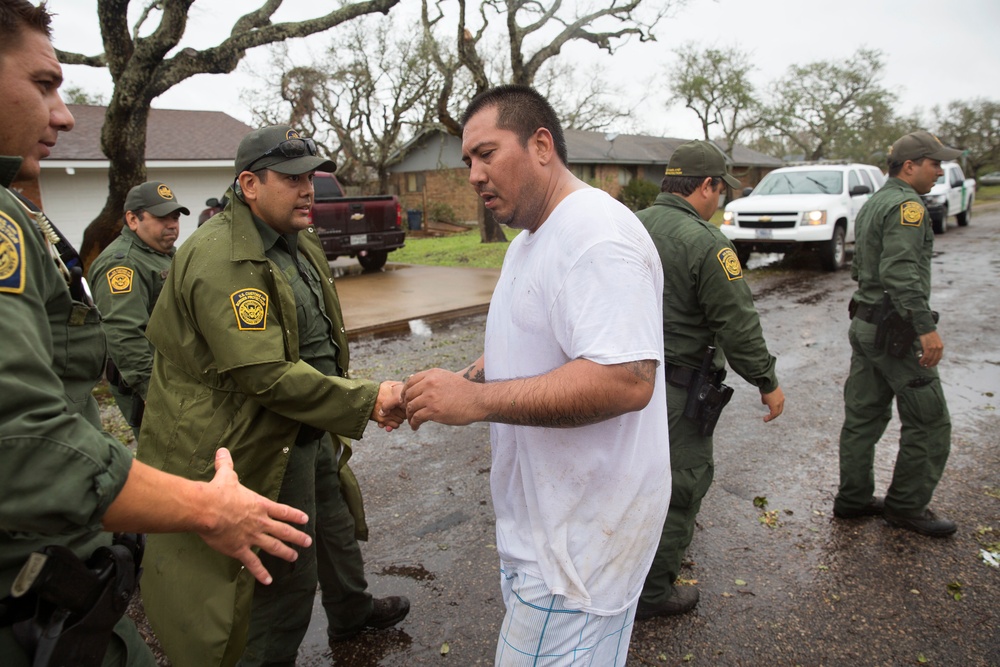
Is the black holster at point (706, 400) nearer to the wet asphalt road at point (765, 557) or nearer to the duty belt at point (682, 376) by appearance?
the duty belt at point (682, 376)

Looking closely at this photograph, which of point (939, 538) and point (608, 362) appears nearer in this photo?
point (608, 362)

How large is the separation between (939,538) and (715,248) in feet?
7.26

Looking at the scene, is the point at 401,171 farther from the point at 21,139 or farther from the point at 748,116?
the point at 21,139

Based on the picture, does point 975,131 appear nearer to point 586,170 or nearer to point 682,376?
point 586,170

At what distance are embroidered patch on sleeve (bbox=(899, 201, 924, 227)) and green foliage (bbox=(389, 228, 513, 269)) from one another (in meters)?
12.1

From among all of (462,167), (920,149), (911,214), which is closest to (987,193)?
(462,167)

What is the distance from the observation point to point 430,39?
19266 millimetres

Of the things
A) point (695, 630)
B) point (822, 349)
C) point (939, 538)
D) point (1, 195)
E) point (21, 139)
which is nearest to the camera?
point (1, 195)

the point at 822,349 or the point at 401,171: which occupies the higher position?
the point at 401,171

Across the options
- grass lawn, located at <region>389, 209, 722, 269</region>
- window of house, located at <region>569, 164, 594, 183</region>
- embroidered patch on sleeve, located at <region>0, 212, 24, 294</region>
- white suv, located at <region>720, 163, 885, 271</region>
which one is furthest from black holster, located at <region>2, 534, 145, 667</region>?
window of house, located at <region>569, 164, 594, 183</region>

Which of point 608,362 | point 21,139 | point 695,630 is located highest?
point 21,139

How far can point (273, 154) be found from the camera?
254cm

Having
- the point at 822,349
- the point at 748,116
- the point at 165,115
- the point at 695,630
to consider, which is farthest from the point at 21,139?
the point at 748,116

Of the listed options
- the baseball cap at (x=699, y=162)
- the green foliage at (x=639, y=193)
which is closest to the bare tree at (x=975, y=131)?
the green foliage at (x=639, y=193)
